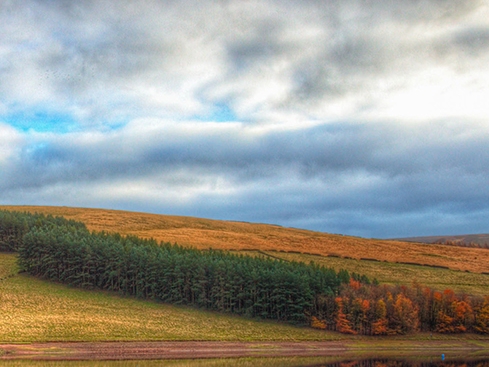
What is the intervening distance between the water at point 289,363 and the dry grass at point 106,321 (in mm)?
11334

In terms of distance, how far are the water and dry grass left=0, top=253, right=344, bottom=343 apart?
11334 mm

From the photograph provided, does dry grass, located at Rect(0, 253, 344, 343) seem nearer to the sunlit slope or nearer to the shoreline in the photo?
the shoreline

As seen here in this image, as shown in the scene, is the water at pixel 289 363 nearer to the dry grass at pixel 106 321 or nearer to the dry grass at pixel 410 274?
the dry grass at pixel 106 321

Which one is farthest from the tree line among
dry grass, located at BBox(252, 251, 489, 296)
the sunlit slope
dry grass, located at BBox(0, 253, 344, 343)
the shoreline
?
the sunlit slope

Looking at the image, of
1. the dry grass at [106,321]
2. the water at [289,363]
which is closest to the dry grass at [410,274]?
the dry grass at [106,321]

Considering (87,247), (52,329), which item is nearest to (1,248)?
(87,247)

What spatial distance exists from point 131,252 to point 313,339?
49446mm

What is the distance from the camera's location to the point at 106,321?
267ft

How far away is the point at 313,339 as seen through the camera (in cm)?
8294

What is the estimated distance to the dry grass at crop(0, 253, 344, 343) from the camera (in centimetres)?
7406

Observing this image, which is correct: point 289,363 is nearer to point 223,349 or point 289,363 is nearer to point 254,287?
point 223,349

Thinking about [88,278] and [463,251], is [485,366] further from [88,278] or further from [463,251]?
[463,251]

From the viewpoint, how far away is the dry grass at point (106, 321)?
7406 centimetres

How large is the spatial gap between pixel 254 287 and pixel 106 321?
2942 centimetres
